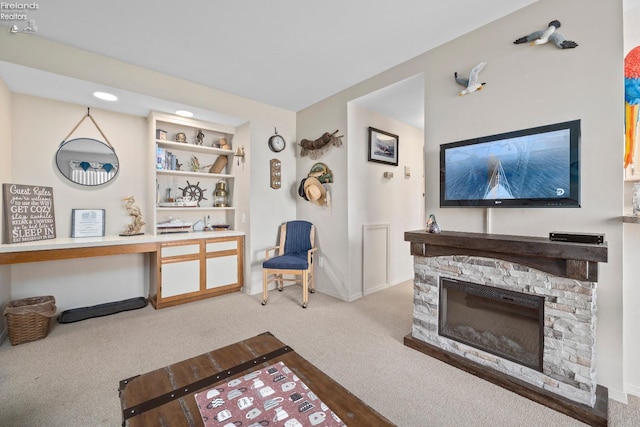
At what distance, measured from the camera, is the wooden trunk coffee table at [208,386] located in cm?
102

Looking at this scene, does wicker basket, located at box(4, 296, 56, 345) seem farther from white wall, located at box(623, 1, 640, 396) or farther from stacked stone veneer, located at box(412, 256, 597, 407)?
white wall, located at box(623, 1, 640, 396)

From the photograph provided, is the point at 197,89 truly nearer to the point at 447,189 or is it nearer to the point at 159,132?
the point at 159,132

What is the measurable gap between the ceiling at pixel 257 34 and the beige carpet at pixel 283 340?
2442 millimetres

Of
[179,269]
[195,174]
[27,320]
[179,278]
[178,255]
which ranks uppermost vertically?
[195,174]

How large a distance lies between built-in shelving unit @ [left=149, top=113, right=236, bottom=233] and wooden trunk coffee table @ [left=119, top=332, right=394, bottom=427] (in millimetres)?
2447

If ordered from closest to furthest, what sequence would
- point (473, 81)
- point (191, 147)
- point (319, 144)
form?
point (473, 81) < point (191, 147) < point (319, 144)

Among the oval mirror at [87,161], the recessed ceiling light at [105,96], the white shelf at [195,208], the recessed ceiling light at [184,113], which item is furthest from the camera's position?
the white shelf at [195,208]

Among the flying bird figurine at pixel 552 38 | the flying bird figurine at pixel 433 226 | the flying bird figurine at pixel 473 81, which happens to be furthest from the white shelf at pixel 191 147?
the flying bird figurine at pixel 552 38

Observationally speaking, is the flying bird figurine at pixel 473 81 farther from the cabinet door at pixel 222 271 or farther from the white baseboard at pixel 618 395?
the cabinet door at pixel 222 271

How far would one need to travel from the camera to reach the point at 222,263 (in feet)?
11.9

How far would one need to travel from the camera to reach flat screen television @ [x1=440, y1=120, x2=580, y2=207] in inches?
70.2

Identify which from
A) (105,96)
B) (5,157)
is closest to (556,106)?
(105,96)

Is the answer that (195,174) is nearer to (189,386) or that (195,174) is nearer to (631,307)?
(189,386)

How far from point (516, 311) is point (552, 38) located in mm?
1923
